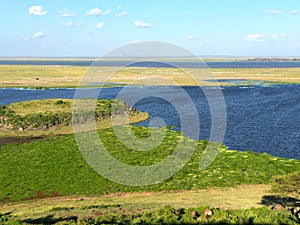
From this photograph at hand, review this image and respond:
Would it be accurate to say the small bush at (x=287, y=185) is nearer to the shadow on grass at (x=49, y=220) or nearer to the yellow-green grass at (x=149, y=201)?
the yellow-green grass at (x=149, y=201)

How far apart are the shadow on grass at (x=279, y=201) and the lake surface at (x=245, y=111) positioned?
725 inches

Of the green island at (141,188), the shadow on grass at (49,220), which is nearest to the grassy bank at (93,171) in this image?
the green island at (141,188)

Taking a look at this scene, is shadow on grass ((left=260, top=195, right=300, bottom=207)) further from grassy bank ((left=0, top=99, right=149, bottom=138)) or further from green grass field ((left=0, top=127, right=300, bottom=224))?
grassy bank ((left=0, top=99, right=149, bottom=138))

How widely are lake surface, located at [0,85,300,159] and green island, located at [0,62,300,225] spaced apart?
7.98 m

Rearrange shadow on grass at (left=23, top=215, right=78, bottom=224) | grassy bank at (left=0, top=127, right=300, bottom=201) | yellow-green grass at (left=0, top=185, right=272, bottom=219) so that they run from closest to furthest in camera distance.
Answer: shadow on grass at (left=23, top=215, right=78, bottom=224) < yellow-green grass at (left=0, top=185, right=272, bottom=219) < grassy bank at (left=0, top=127, right=300, bottom=201)

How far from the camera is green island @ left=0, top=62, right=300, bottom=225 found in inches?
1160

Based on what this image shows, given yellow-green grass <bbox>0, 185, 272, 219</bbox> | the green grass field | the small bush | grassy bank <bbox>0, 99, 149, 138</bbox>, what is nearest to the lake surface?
grassy bank <bbox>0, 99, 149, 138</bbox>

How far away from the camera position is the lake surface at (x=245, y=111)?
59.0m

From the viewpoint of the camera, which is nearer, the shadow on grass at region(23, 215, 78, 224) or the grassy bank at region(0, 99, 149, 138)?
the shadow on grass at region(23, 215, 78, 224)

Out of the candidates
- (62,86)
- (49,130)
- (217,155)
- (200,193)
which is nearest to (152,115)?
(49,130)

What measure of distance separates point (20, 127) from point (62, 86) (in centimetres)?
7542

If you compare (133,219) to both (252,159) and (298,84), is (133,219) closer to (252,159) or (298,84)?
(252,159)

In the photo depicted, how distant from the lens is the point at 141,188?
3978cm

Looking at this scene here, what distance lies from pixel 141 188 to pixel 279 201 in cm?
1452
